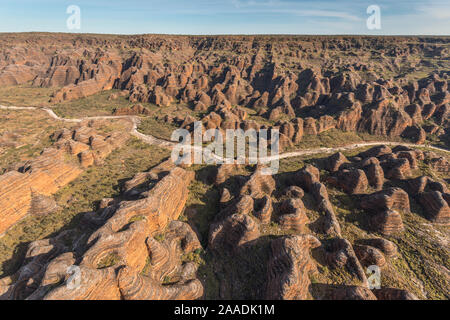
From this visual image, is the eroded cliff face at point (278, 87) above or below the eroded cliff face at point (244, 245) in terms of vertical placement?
above

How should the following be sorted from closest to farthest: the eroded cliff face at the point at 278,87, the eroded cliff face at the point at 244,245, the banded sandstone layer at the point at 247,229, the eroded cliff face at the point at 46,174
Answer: the eroded cliff face at the point at 244,245 → the banded sandstone layer at the point at 247,229 → the eroded cliff face at the point at 46,174 → the eroded cliff face at the point at 278,87

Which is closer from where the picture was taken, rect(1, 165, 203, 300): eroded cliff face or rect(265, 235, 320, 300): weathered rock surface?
rect(1, 165, 203, 300): eroded cliff face

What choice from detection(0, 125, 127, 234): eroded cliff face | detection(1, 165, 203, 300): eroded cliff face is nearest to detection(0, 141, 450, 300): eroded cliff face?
detection(1, 165, 203, 300): eroded cliff face

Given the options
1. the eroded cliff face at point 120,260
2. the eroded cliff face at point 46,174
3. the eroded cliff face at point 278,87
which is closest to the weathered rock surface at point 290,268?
the eroded cliff face at point 120,260

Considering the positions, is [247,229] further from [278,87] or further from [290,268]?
[278,87]

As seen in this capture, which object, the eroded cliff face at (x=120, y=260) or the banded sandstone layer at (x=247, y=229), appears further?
the banded sandstone layer at (x=247, y=229)

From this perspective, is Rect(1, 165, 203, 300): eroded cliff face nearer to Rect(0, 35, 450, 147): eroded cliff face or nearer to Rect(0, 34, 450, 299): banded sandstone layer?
Rect(0, 34, 450, 299): banded sandstone layer

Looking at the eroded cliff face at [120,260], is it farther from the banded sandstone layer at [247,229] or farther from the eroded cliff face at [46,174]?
the eroded cliff face at [46,174]

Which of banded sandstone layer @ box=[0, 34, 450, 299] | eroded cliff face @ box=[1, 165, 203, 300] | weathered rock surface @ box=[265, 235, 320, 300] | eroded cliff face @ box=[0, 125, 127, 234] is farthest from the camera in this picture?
eroded cliff face @ box=[0, 125, 127, 234]

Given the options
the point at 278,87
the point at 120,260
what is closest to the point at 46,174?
the point at 120,260
